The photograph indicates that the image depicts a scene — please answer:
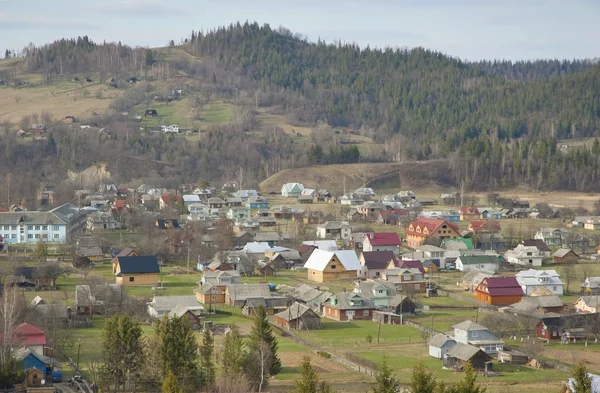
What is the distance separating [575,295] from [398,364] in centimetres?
1564

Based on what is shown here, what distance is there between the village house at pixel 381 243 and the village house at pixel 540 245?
6800 millimetres

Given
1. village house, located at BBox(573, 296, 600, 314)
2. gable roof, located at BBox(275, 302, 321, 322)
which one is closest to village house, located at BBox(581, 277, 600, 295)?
village house, located at BBox(573, 296, 600, 314)

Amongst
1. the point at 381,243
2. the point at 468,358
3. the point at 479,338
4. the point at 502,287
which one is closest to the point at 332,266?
the point at 381,243

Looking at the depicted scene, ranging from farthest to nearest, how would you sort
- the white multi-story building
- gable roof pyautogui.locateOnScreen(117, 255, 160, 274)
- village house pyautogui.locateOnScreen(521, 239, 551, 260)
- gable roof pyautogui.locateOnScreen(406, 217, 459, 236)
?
gable roof pyautogui.locateOnScreen(406, 217, 459, 236), the white multi-story building, village house pyautogui.locateOnScreen(521, 239, 551, 260), gable roof pyautogui.locateOnScreen(117, 255, 160, 274)

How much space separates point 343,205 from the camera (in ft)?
251

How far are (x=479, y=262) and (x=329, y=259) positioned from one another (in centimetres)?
781

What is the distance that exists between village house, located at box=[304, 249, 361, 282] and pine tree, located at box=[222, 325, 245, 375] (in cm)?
2005

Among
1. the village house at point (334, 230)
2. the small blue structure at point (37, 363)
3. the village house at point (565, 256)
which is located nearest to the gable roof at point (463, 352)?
the small blue structure at point (37, 363)

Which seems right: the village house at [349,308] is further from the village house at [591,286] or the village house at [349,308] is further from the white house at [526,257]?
the white house at [526,257]

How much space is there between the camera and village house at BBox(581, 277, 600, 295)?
42.6 m

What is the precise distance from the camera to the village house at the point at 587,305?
37.8 metres

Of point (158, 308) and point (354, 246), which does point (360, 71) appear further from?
point (158, 308)

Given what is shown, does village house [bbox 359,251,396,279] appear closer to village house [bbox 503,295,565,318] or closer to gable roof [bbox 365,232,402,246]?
gable roof [bbox 365,232,402,246]

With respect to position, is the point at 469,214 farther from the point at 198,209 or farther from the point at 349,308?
the point at 349,308
